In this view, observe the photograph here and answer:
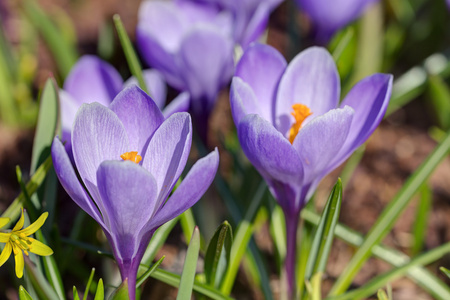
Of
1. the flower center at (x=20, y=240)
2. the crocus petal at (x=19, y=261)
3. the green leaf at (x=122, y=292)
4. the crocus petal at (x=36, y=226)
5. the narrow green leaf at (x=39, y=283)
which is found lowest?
the narrow green leaf at (x=39, y=283)

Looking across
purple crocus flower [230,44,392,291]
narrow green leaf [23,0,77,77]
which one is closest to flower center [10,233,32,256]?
purple crocus flower [230,44,392,291]

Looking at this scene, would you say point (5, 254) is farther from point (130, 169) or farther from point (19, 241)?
point (130, 169)

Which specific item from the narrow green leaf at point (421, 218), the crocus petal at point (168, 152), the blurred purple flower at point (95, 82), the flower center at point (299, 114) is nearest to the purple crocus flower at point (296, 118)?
the flower center at point (299, 114)

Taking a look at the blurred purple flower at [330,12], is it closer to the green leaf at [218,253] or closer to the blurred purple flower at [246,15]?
the blurred purple flower at [246,15]

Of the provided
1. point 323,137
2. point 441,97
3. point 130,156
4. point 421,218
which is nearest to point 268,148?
point 323,137

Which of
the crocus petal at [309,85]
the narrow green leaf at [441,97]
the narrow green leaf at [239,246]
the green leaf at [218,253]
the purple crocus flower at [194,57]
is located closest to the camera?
the green leaf at [218,253]

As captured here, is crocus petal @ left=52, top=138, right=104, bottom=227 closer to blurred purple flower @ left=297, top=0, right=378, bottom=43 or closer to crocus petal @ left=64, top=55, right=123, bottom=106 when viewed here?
crocus petal @ left=64, top=55, right=123, bottom=106
